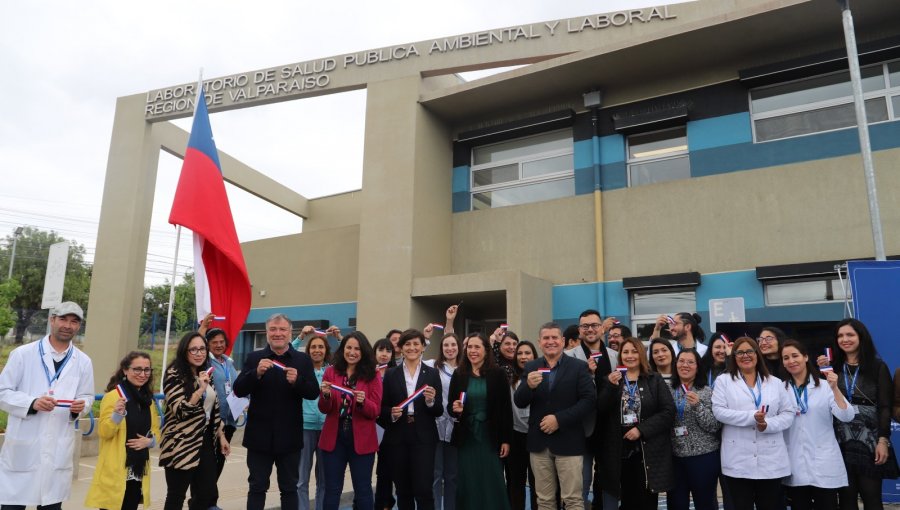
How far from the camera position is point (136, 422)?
4.70m

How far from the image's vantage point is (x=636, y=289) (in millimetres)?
10852

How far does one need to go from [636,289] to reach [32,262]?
150 feet

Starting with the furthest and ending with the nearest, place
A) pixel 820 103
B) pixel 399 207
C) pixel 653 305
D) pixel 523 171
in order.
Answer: pixel 523 171
pixel 399 207
pixel 653 305
pixel 820 103

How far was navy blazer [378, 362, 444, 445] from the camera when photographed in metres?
5.35

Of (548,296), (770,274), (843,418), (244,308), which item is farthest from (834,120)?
(244,308)

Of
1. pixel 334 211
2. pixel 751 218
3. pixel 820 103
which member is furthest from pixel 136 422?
pixel 334 211

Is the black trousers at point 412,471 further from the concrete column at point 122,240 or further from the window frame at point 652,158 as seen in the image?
the concrete column at point 122,240

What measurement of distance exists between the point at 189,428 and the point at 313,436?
146cm

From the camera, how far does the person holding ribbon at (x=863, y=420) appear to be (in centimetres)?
468

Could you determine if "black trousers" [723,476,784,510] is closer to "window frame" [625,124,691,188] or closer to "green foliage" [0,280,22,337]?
"window frame" [625,124,691,188]

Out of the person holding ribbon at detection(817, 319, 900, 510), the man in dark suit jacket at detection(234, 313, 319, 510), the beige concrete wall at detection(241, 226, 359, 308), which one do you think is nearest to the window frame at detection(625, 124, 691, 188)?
the person holding ribbon at detection(817, 319, 900, 510)

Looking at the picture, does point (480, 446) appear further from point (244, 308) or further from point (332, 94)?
point (332, 94)

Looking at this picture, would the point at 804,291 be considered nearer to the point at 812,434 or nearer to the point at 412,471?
the point at 812,434

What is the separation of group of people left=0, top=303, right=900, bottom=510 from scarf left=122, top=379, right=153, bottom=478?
0.03 ft
